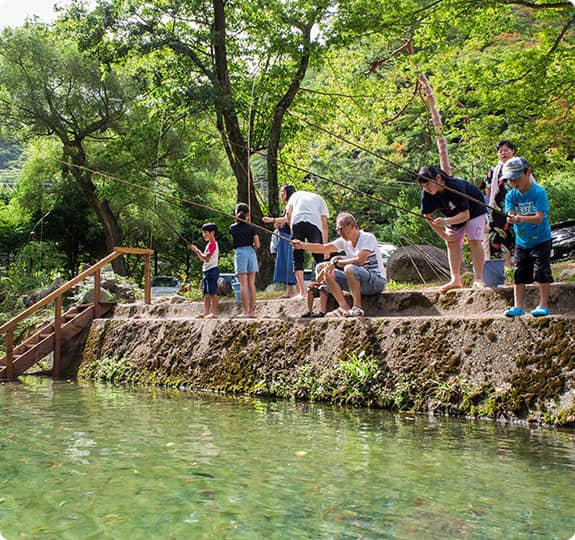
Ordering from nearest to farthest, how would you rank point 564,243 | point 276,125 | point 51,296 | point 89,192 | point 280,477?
point 280,477 → point 51,296 → point 564,243 → point 276,125 → point 89,192

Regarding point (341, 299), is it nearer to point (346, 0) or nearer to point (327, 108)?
point (346, 0)

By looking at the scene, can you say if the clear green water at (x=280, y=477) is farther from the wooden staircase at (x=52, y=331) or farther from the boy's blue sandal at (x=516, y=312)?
the wooden staircase at (x=52, y=331)

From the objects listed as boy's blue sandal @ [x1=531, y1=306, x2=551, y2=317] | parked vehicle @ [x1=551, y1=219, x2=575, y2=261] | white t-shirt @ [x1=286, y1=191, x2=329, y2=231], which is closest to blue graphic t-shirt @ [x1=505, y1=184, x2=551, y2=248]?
boy's blue sandal @ [x1=531, y1=306, x2=551, y2=317]

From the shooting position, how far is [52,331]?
11.4 meters

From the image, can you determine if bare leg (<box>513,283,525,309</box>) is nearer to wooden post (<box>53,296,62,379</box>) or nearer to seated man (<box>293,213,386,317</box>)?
seated man (<box>293,213,386,317</box>)

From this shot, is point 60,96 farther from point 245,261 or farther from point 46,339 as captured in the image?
point 245,261

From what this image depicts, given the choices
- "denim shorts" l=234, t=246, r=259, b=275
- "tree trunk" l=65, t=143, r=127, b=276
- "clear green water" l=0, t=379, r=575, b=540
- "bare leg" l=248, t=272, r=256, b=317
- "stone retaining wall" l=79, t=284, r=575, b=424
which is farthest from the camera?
"tree trunk" l=65, t=143, r=127, b=276

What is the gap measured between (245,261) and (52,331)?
152 inches

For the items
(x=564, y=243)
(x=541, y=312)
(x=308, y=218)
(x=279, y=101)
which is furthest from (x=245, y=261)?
(x=279, y=101)

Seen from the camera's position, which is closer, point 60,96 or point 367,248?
point 367,248

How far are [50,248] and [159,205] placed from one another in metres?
5.56

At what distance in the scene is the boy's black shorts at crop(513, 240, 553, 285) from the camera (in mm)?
5820

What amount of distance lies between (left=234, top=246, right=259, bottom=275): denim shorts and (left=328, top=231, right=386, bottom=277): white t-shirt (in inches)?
71.0

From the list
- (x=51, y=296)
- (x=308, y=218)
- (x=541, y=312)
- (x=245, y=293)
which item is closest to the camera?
(x=541, y=312)
